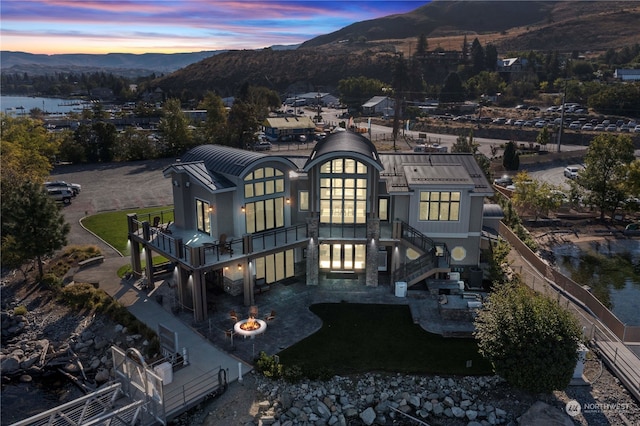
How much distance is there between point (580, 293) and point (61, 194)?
126ft

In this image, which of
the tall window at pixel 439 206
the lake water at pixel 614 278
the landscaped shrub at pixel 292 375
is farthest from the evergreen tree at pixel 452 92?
the landscaped shrub at pixel 292 375

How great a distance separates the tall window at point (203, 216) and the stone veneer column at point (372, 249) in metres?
8.12

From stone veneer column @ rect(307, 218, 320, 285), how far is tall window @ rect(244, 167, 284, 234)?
2.06m

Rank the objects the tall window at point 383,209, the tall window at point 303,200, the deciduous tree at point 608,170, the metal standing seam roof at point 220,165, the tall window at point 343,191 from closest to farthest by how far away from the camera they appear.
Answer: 1. the metal standing seam roof at point 220,165
2. the tall window at point 343,191
3. the tall window at point 303,200
4. the tall window at point 383,209
5. the deciduous tree at point 608,170

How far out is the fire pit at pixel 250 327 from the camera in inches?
723

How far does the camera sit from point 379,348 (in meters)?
19.2

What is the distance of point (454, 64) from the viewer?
153 meters

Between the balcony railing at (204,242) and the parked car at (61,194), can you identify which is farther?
the parked car at (61,194)

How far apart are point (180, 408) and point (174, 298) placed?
8.12 m

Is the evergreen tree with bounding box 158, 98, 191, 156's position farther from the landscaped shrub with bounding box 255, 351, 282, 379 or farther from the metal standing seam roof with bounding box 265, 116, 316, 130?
the landscaped shrub with bounding box 255, 351, 282, 379

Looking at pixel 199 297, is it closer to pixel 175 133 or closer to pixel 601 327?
pixel 601 327

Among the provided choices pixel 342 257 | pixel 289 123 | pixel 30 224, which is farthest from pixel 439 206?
pixel 289 123

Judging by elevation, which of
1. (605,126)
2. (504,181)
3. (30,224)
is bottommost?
(504,181)

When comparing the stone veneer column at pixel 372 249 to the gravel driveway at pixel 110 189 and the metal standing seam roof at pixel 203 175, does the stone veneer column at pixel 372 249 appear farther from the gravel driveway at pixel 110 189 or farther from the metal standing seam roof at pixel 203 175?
the gravel driveway at pixel 110 189
